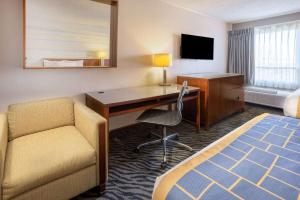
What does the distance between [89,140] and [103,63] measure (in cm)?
124

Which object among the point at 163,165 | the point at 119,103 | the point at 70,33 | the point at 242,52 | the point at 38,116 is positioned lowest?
the point at 163,165

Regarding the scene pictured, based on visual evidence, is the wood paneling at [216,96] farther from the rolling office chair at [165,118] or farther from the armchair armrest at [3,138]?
the armchair armrest at [3,138]

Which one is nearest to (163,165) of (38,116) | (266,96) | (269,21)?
(38,116)

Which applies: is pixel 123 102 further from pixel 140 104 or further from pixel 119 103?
pixel 140 104

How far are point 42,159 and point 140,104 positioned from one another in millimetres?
1107

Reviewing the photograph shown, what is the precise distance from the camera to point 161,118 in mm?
2137

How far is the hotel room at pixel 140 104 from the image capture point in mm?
1038

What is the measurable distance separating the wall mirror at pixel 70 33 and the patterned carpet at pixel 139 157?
1.07m

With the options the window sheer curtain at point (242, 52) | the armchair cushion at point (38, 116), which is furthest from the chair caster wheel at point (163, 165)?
the window sheer curtain at point (242, 52)

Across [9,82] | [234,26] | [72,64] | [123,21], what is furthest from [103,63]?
[234,26]

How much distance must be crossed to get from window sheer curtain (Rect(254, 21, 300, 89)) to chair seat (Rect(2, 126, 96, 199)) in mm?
4379

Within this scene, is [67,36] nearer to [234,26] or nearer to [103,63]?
[103,63]

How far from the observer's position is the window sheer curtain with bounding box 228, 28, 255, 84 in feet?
14.5

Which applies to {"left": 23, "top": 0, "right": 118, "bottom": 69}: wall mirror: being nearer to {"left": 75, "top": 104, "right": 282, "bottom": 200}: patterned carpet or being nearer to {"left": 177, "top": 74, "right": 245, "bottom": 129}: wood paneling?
{"left": 75, "top": 104, "right": 282, "bottom": 200}: patterned carpet
